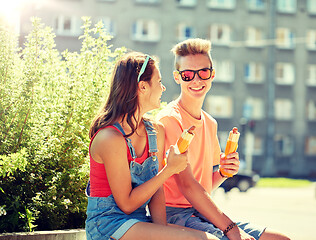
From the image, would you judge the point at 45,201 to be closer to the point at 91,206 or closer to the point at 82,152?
the point at 82,152

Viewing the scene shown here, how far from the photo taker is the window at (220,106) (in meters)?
44.4

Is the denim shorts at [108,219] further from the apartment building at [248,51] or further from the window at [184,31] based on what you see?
the window at [184,31]

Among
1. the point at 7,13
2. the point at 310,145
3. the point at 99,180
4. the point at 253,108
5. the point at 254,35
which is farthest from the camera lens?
the point at 310,145

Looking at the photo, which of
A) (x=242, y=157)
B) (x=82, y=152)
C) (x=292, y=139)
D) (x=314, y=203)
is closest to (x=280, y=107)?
(x=292, y=139)

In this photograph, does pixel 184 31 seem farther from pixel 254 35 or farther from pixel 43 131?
pixel 43 131

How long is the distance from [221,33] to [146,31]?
230 inches

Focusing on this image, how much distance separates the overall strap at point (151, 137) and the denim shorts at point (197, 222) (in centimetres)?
44

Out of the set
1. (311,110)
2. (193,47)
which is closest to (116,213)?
(193,47)

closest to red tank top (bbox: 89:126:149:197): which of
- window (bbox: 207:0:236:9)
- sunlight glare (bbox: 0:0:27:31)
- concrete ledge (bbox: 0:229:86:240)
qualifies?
concrete ledge (bbox: 0:229:86:240)

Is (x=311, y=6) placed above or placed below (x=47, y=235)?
above

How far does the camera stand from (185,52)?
3932mm

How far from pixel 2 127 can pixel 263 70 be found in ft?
140

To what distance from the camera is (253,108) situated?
45.5 m

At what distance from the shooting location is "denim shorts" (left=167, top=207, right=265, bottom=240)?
3.31 metres
